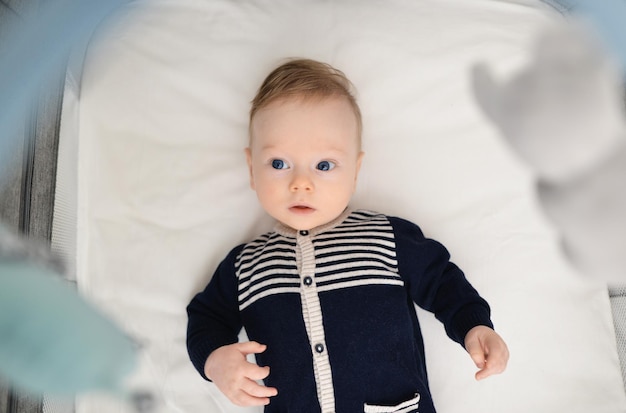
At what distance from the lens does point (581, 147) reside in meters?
0.43

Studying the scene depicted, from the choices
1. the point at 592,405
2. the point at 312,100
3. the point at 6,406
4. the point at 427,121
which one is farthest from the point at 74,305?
the point at 592,405

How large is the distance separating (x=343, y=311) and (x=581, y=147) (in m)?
0.54

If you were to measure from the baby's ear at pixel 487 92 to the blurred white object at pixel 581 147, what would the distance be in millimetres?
61

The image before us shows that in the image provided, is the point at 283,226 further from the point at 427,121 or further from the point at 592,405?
the point at 592,405

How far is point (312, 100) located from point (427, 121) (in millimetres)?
275

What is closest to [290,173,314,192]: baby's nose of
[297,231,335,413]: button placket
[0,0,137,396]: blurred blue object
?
[297,231,335,413]: button placket

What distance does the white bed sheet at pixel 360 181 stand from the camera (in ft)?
3.38

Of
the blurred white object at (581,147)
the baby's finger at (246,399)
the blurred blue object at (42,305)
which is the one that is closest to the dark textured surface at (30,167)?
the blurred blue object at (42,305)

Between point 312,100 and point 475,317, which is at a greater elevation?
point 312,100

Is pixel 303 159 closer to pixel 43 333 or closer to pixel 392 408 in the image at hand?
pixel 392 408

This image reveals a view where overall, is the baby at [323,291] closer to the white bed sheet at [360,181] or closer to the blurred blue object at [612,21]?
the white bed sheet at [360,181]

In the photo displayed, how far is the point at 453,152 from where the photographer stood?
3.58 feet

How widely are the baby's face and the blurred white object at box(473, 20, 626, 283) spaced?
1.52 feet

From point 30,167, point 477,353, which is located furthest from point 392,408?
Result: point 30,167
